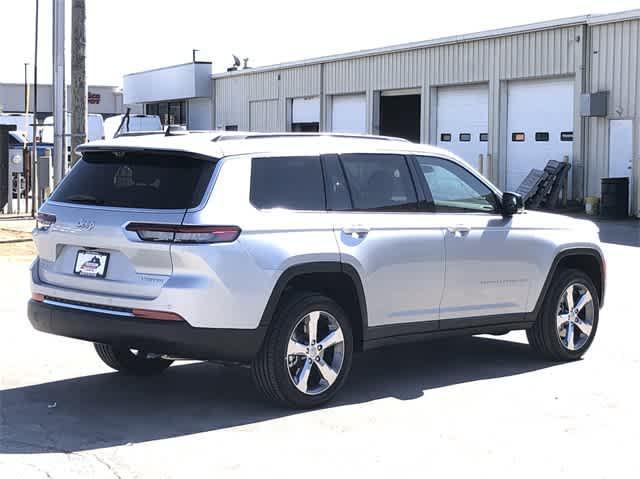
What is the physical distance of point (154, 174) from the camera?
23.4ft

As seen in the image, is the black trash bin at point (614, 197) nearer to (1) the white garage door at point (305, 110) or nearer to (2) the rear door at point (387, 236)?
(1) the white garage door at point (305, 110)

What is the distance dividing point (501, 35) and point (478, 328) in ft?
83.4

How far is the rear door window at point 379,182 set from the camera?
25.5ft

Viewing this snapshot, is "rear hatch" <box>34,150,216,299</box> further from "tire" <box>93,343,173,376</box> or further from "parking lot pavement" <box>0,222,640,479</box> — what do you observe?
"tire" <box>93,343,173,376</box>

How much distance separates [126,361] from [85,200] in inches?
60.3

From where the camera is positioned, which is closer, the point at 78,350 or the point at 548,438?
the point at 548,438

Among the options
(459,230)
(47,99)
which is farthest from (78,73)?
(47,99)

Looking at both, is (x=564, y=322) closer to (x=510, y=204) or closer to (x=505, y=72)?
(x=510, y=204)

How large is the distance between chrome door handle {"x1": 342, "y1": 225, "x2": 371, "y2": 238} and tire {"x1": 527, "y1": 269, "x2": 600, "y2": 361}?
2121 millimetres

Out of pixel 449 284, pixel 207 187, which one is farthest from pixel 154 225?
pixel 449 284

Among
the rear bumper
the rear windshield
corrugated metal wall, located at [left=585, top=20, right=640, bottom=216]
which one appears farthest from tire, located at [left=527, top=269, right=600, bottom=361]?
corrugated metal wall, located at [left=585, top=20, right=640, bottom=216]

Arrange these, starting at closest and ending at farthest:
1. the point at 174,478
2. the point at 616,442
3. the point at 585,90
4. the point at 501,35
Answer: the point at 174,478 < the point at 616,442 < the point at 585,90 < the point at 501,35

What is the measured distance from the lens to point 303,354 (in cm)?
720

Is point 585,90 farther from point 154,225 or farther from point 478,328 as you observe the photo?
point 154,225
